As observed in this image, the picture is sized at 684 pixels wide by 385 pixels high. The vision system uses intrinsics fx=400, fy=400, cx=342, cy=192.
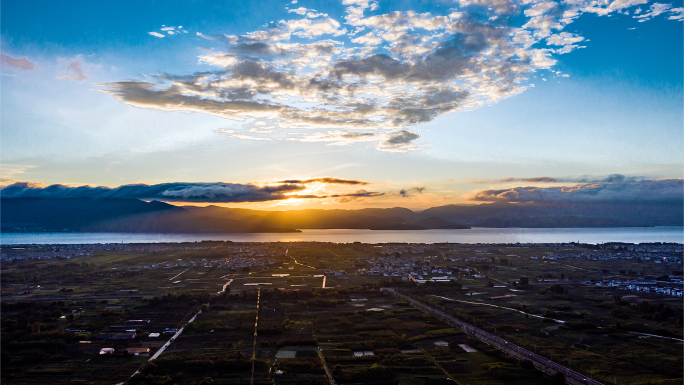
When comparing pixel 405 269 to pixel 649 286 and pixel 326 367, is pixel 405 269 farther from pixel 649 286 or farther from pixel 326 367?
pixel 326 367

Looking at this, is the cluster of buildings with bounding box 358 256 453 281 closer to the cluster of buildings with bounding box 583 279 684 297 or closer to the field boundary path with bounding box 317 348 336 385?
the cluster of buildings with bounding box 583 279 684 297

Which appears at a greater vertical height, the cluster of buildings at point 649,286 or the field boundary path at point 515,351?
the cluster of buildings at point 649,286

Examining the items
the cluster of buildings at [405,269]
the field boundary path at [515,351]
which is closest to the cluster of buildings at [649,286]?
the cluster of buildings at [405,269]

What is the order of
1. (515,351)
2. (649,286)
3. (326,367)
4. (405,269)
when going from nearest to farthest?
(326,367), (515,351), (649,286), (405,269)

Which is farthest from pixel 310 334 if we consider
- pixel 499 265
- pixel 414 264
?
pixel 499 265

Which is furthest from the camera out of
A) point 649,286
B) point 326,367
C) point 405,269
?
point 405,269

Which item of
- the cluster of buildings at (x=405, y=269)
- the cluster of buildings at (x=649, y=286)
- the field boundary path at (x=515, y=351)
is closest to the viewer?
the field boundary path at (x=515, y=351)

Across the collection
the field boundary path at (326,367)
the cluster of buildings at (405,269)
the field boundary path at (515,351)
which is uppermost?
the cluster of buildings at (405,269)

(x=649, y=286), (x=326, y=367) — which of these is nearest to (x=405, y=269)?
(x=649, y=286)

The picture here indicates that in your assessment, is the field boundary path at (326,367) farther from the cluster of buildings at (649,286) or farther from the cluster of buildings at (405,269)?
the cluster of buildings at (649,286)
